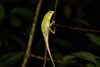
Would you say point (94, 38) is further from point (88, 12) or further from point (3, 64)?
point (88, 12)

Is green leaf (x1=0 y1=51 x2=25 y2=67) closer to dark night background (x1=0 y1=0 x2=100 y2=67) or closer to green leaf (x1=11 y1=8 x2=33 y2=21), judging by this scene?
dark night background (x1=0 y1=0 x2=100 y2=67)

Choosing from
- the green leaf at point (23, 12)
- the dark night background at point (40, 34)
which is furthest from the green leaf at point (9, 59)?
the green leaf at point (23, 12)

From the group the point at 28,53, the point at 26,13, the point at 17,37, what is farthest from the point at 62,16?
the point at 28,53

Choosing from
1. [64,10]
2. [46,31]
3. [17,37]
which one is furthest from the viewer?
[64,10]

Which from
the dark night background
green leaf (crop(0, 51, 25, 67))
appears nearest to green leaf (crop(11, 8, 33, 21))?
the dark night background

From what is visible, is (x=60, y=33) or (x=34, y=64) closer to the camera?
(x=34, y=64)

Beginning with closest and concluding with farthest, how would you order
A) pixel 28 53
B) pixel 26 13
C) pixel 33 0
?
pixel 28 53
pixel 26 13
pixel 33 0

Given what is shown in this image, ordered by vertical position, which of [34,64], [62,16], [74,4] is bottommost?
[34,64]

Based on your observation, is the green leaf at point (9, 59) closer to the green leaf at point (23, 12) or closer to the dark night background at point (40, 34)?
the dark night background at point (40, 34)

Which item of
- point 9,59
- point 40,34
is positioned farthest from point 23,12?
point 9,59
